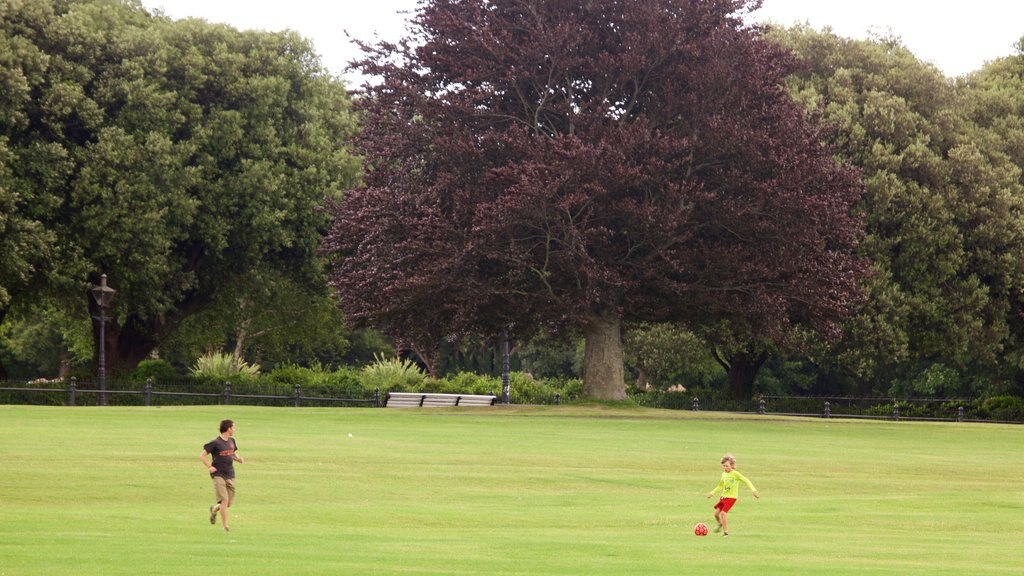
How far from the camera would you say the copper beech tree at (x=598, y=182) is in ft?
132

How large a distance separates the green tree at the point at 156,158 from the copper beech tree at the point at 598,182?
369 inches

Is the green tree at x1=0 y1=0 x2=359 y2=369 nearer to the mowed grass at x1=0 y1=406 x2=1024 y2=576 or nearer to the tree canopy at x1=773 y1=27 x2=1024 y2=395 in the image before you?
the mowed grass at x1=0 y1=406 x2=1024 y2=576

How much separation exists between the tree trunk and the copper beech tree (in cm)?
18

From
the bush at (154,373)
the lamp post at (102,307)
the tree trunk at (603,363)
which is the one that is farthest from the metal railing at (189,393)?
Answer: the tree trunk at (603,363)

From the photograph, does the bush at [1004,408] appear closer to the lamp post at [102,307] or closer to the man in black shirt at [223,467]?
the lamp post at [102,307]

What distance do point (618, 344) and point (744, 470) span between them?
1801 cm

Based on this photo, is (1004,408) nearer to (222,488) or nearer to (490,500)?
(490,500)

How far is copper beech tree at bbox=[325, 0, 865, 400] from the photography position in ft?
132

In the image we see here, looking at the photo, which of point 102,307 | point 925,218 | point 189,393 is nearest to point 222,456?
point 102,307

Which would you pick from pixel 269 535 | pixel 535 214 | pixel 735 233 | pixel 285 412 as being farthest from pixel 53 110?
pixel 269 535

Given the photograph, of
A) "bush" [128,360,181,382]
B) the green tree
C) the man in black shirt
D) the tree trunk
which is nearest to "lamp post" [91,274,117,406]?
the green tree

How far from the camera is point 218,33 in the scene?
177ft

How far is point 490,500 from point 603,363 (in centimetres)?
2337

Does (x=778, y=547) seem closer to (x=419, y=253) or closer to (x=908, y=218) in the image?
(x=419, y=253)
